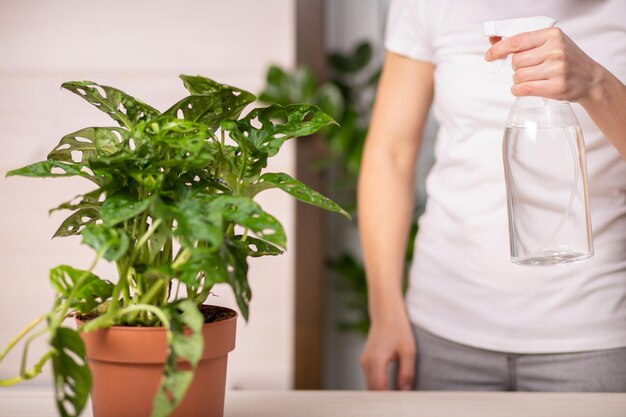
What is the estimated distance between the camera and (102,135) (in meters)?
0.80

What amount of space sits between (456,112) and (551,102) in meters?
0.28

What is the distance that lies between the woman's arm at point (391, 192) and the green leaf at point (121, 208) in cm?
74

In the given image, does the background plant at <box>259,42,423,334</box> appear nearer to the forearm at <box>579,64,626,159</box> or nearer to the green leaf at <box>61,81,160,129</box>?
the forearm at <box>579,64,626,159</box>

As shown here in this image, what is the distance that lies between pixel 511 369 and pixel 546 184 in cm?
34

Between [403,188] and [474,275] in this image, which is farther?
[403,188]

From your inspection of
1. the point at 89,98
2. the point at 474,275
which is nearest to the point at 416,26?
the point at 474,275

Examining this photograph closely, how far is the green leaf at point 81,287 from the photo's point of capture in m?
0.73

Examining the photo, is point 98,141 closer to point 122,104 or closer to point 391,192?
point 122,104

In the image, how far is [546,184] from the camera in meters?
1.16

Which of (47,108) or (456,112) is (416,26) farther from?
(47,108)

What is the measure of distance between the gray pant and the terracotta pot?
64 cm

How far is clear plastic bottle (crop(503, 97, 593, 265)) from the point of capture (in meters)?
1.05

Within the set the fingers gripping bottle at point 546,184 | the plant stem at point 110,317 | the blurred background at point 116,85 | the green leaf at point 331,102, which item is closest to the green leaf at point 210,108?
the plant stem at point 110,317

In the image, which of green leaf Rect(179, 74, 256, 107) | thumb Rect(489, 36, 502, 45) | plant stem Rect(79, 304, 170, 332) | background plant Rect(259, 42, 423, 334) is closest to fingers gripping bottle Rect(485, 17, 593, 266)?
thumb Rect(489, 36, 502, 45)
